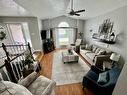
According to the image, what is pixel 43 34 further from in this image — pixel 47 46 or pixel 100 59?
pixel 100 59

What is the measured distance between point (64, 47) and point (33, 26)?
379cm

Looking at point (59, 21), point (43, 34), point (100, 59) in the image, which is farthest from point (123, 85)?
point (59, 21)

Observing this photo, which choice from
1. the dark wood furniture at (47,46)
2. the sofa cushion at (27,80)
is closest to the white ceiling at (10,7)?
the sofa cushion at (27,80)

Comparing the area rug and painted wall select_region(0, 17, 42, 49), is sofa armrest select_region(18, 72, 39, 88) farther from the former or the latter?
painted wall select_region(0, 17, 42, 49)

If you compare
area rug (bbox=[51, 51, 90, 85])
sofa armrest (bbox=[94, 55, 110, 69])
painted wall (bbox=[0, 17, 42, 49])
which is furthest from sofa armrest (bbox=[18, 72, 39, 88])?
painted wall (bbox=[0, 17, 42, 49])

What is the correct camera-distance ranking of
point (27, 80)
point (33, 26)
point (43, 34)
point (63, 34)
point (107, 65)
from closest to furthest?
point (27, 80)
point (107, 65)
point (33, 26)
point (43, 34)
point (63, 34)

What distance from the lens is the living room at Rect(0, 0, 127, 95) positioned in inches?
88.8

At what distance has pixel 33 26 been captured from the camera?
19.2ft

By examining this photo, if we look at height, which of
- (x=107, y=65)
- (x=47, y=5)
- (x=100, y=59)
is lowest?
(x=107, y=65)

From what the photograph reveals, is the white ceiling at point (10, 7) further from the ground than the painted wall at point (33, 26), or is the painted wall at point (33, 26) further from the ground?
the white ceiling at point (10, 7)

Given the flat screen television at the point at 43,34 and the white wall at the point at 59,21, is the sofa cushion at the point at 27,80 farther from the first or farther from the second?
the white wall at the point at 59,21

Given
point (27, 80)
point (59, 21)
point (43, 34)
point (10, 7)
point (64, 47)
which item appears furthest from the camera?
point (64, 47)

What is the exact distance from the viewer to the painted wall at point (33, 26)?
17.9 feet

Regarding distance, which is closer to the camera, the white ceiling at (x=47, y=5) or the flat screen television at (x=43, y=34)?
the white ceiling at (x=47, y=5)
